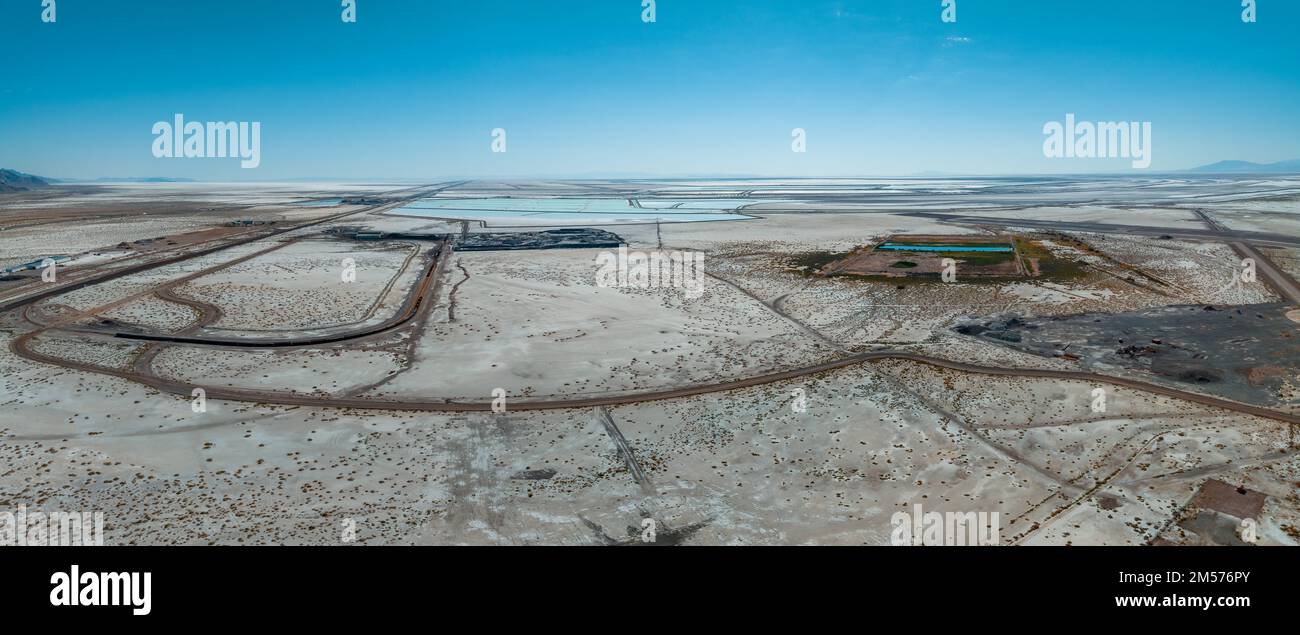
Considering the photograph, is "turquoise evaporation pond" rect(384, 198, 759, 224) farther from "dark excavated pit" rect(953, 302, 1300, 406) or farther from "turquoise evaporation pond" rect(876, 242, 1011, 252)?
"dark excavated pit" rect(953, 302, 1300, 406)

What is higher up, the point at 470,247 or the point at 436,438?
the point at 470,247

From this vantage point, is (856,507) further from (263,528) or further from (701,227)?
(701,227)

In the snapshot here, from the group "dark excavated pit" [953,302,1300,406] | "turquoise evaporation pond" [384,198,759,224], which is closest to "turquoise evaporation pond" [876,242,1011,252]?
"dark excavated pit" [953,302,1300,406]

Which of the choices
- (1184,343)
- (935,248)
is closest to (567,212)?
(935,248)

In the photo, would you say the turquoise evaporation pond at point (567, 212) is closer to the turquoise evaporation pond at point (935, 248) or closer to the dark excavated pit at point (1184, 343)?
the turquoise evaporation pond at point (935, 248)

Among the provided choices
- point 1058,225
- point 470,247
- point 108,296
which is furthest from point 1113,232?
point 108,296

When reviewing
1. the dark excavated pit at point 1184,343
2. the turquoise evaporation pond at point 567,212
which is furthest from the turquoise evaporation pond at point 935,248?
the turquoise evaporation pond at point 567,212
